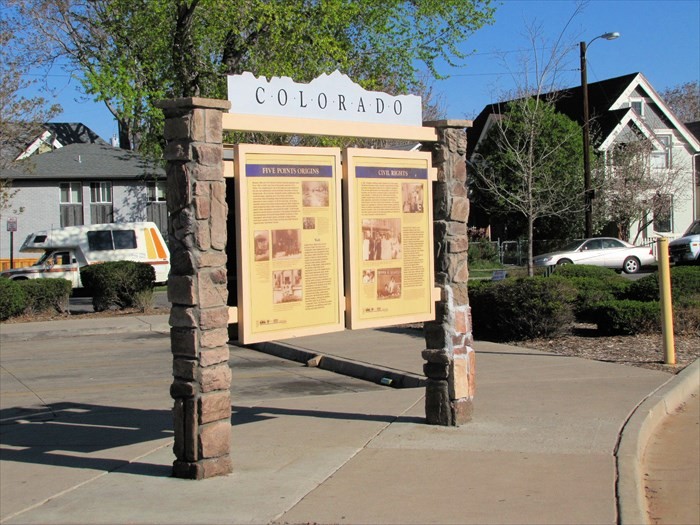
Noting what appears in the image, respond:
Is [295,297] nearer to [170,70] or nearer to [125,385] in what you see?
[125,385]

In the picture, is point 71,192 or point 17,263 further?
point 71,192

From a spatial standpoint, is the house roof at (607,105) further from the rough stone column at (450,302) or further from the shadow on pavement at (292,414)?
the rough stone column at (450,302)

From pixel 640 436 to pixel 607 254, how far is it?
84.8ft

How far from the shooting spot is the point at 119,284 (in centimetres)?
1927

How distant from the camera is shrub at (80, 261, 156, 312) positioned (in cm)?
1927

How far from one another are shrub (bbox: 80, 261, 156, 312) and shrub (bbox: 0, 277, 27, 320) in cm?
196

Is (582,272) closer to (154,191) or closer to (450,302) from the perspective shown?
(450,302)

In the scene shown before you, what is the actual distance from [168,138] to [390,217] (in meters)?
2.09

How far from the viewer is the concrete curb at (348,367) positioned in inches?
388

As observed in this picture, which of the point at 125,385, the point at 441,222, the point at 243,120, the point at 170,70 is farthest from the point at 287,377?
the point at 170,70

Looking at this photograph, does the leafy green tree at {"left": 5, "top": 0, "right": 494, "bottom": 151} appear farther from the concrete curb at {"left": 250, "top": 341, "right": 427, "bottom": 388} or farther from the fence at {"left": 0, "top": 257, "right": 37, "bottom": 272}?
the fence at {"left": 0, "top": 257, "right": 37, "bottom": 272}

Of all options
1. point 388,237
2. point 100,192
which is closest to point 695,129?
point 100,192

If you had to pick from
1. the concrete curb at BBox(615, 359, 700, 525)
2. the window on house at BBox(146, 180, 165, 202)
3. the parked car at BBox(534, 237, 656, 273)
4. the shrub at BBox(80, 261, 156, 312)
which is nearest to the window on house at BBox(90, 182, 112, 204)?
the window on house at BBox(146, 180, 165, 202)

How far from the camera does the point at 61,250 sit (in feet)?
88.1
